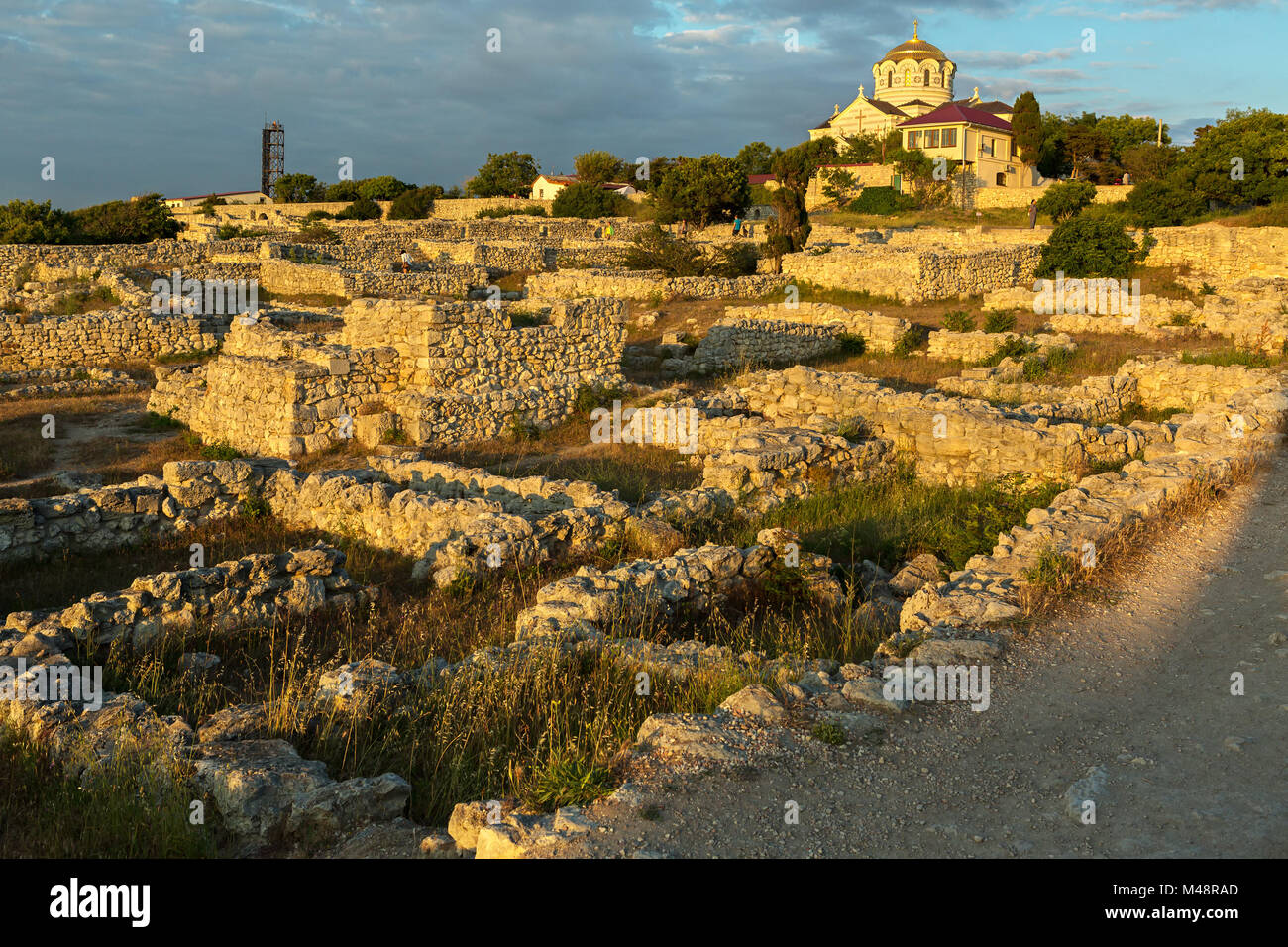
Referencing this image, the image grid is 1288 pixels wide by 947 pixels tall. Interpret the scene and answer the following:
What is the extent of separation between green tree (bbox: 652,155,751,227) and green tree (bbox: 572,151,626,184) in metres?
17.5

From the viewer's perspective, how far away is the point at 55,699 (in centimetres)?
507

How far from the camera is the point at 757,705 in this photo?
15.1 feet

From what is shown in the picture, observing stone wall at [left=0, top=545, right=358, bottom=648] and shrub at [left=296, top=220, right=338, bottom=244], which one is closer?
stone wall at [left=0, top=545, right=358, bottom=648]

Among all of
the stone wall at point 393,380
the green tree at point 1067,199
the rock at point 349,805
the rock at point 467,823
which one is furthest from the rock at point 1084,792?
the green tree at point 1067,199

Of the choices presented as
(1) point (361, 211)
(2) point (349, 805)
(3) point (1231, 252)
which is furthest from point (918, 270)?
(1) point (361, 211)

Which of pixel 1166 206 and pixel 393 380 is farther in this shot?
pixel 1166 206

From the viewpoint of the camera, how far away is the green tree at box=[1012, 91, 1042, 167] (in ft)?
177

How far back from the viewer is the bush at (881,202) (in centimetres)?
4734

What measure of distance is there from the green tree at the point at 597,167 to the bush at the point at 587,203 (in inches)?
392

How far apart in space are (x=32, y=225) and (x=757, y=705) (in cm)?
3686

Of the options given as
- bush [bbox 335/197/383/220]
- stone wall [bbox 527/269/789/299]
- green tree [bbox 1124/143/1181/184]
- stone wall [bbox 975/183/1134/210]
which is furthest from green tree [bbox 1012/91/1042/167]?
bush [bbox 335/197/383/220]

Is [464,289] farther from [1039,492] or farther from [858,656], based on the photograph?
[858,656]

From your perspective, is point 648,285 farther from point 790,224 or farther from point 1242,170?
point 1242,170

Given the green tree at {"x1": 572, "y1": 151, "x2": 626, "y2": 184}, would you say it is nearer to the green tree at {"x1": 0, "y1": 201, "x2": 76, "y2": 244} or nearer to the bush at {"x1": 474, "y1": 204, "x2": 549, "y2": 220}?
the bush at {"x1": 474, "y1": 204, "x2": 549, "y2": 220}
